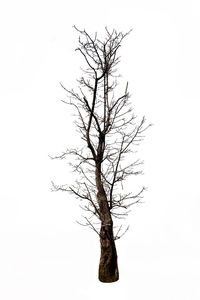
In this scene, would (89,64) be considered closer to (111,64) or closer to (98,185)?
(111,64)

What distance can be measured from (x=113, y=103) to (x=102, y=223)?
1249 millimetres

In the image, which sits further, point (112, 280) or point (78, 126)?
point (78, 126)

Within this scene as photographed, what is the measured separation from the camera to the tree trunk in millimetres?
3809

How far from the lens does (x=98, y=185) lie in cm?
392

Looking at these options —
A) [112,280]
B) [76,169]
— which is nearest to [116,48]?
[76,169]

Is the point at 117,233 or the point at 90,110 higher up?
the point at 90,110

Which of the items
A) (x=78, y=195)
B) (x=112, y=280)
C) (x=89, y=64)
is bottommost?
(x=112, y=280)

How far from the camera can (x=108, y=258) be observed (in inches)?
150

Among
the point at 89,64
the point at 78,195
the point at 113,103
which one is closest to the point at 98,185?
the point at 78,195

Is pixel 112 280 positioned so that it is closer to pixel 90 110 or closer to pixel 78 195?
pixel 78 195

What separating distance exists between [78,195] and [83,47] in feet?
4.93

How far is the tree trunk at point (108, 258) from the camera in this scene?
12.5ft

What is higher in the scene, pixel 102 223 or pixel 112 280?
pixel 102 223

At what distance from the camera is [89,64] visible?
3891 millimetres
